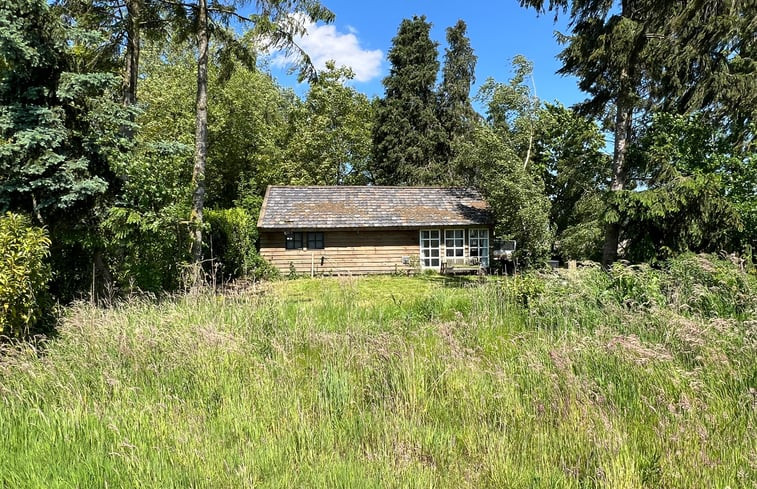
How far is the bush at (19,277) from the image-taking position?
14.2 feet

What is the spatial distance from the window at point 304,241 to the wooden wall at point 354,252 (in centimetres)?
20

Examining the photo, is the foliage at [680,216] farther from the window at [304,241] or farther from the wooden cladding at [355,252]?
the window at [304,241]

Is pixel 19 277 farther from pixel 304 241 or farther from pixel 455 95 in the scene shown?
pixel 455 95

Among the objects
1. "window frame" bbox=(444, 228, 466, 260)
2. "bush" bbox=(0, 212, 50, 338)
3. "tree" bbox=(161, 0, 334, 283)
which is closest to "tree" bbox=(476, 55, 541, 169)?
"window frame" bbox=(444, 228, 466, 260)

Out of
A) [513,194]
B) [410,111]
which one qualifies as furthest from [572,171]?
[410,111]

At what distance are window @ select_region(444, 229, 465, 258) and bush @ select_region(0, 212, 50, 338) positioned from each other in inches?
650

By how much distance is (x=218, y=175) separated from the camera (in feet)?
91.4

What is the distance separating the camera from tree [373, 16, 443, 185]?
28.0 metres

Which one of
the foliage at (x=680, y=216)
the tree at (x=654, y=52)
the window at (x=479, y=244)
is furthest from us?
the window at (x=479, y=244)

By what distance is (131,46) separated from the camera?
437 inches

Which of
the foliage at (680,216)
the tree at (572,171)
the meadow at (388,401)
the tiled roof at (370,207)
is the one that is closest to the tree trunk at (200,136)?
the meadow at (388,401)

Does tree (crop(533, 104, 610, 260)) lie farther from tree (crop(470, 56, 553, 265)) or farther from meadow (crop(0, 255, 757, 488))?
meadow (crop(0, 255, 757, 488))

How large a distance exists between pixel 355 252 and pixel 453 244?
486 centimetres

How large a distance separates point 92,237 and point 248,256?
864cm
